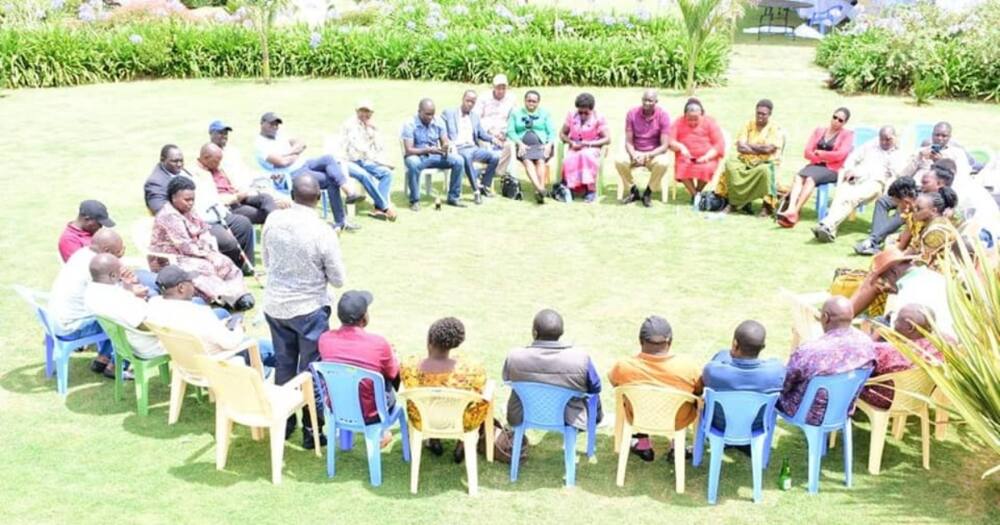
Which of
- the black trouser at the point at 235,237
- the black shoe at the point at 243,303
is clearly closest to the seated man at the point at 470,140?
the black trouser at the point at 235,237

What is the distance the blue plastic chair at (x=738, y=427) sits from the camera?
581cm

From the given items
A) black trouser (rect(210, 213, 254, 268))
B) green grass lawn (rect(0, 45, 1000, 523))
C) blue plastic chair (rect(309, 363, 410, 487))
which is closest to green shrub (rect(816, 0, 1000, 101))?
green grass lawn (rect(0, 45, 1000, 523))

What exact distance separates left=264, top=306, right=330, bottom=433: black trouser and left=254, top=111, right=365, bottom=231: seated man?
4.56 m

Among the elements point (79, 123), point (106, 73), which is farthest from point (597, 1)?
point (79, 123)

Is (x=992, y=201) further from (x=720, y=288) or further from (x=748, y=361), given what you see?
(x=748, y=361)

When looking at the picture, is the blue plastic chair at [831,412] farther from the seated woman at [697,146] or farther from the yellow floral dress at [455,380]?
the seated woman at [697,146]

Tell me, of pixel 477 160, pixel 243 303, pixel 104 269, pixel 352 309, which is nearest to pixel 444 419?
pixel 352 309

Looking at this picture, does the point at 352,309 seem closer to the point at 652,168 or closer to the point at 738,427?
the point at 738,427

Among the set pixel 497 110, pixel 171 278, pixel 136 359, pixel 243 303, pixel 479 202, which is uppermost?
pixel 497 110

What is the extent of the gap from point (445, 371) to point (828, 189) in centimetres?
707

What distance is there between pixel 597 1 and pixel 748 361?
2294cm

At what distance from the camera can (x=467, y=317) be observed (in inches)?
347

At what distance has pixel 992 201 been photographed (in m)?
9.36

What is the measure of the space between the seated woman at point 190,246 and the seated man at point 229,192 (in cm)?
115
